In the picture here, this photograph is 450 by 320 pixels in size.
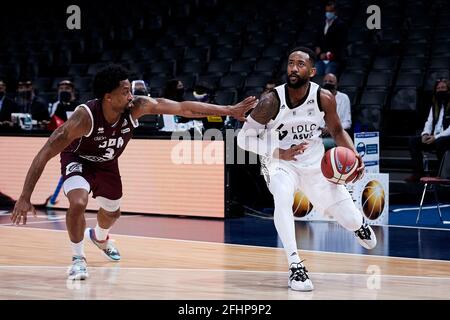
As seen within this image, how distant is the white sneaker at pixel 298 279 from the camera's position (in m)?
6.07

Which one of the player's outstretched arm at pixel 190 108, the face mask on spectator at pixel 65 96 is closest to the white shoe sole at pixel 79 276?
the player's outstretched arm at pixel 190 108

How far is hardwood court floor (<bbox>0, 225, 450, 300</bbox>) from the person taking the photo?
601cm

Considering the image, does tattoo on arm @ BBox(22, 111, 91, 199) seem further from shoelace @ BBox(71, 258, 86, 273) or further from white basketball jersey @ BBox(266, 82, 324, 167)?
white basketball jersey @ BBox(266, 82, 324, 167)

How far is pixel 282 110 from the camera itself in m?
6.68

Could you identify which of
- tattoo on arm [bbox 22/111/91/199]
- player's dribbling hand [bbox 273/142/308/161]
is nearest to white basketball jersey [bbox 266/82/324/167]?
player's dribbling hand [bbox 273/142/308/161]

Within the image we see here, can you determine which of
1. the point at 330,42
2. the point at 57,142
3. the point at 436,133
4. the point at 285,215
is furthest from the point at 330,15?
the point at 57,142

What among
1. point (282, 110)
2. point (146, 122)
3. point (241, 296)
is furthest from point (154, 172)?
point (241, 296)

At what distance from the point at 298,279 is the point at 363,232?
3.11ft

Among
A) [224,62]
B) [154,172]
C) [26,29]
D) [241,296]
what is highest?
[26,29]

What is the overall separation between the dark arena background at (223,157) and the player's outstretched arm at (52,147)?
24.9 inches

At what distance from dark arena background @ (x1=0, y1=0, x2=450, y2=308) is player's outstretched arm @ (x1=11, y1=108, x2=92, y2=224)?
0.63m

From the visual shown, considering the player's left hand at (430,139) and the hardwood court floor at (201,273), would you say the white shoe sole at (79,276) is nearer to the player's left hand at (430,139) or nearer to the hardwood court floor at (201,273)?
the hardwood court floor at (201,273)
